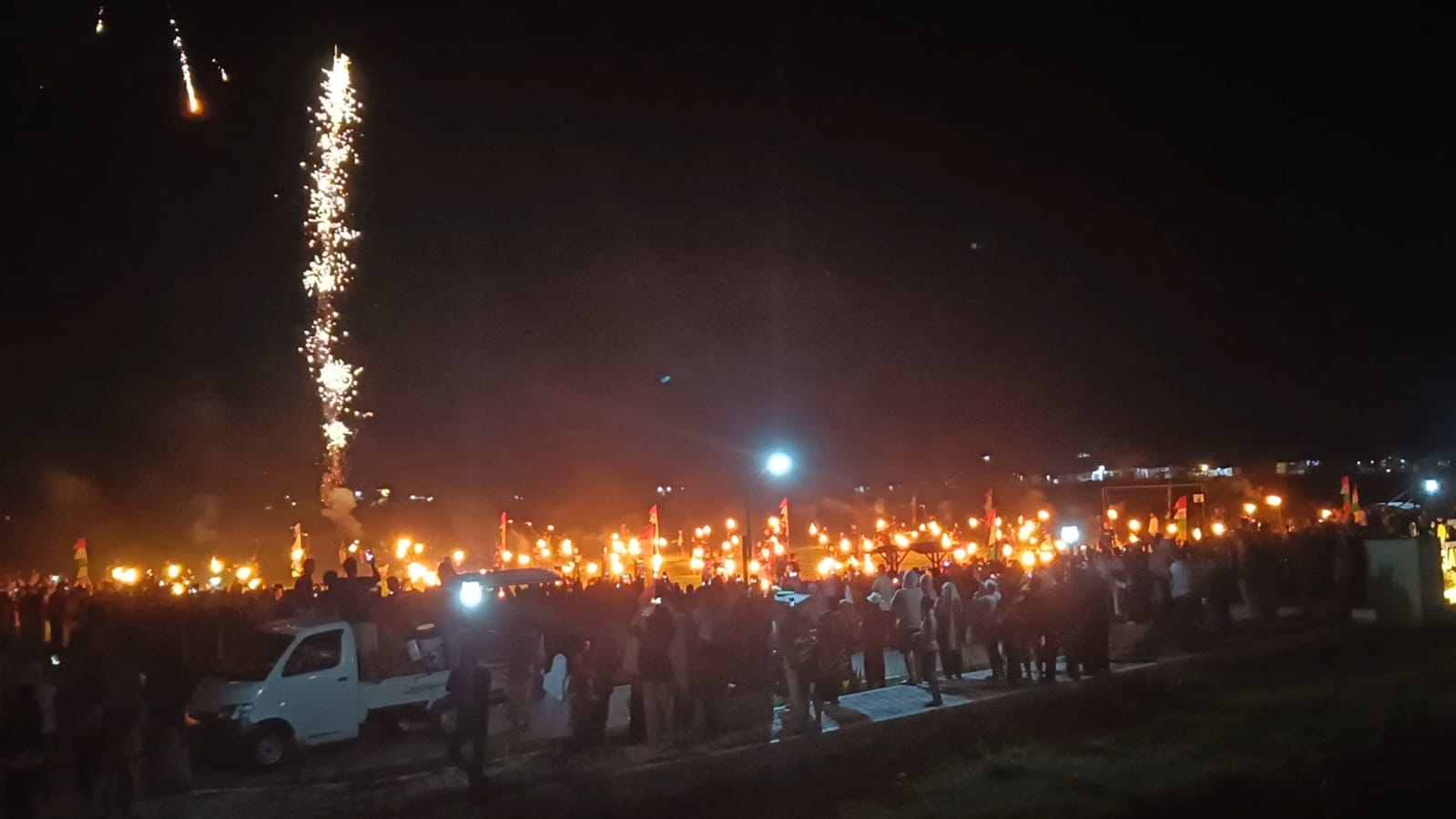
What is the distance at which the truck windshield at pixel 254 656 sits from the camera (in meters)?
12.1

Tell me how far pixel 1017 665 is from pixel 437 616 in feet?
24.6

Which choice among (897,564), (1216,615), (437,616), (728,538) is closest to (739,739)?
(437,616)

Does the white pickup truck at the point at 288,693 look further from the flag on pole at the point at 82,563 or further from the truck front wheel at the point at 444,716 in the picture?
the flag on pole at the point at 82,563

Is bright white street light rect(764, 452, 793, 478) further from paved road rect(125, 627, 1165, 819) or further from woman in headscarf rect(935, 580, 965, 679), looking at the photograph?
paved road rect(125, 627, 1165, 819)

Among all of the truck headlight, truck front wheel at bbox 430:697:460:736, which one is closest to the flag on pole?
the truck headlight

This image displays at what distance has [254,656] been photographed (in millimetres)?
12461

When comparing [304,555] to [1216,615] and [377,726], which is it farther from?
[1216,615]

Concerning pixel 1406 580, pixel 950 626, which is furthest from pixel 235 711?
pixel 1406 580

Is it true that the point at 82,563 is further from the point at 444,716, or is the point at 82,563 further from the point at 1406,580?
the point at 1406,580

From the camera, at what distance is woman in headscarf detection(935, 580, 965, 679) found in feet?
48.6

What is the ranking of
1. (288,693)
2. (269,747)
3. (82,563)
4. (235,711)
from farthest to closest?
(82,563) < (288,693) < (269,747) < (235,711)

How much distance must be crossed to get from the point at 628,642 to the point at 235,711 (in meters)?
4.11

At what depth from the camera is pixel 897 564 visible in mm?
27281

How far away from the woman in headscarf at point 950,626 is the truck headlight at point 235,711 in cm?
816
